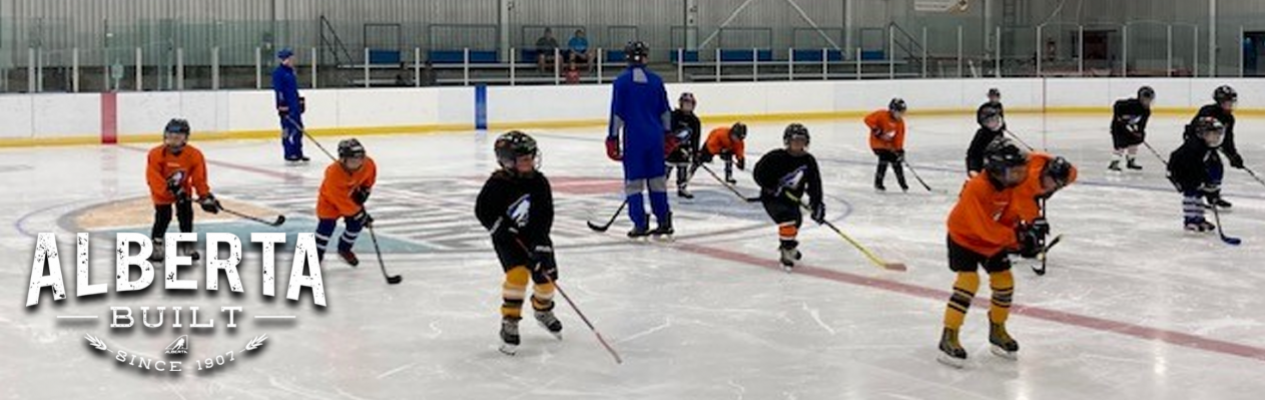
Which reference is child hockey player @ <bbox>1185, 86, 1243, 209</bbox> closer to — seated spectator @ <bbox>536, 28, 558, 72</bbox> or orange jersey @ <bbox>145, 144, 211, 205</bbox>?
orange jersey @ <bbox>145, 144, 211, 205</bbox>

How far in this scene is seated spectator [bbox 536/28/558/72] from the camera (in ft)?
76.2

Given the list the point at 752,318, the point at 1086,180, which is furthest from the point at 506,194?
the point at 1086,180

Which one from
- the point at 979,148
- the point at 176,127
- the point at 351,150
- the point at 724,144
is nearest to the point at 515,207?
the point at 351,150

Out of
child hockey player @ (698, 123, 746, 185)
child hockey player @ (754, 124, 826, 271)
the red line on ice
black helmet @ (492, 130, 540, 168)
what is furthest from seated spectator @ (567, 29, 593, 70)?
black helmet @ (492, 130, 540, 168)

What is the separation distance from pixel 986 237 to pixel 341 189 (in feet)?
10.8

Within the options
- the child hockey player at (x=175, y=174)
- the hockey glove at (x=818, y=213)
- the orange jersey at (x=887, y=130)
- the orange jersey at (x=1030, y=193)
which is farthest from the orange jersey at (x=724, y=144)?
the orange jersey at (x=1030, y=193)

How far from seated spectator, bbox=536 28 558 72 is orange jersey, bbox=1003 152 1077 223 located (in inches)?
685

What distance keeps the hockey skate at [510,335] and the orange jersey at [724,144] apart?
5.66m

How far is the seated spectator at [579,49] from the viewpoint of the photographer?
2320 centimetres

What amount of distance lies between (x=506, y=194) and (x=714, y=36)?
21847 mm

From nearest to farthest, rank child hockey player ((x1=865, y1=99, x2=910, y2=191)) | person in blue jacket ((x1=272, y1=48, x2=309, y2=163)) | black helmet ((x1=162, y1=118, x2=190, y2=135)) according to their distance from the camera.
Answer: black helmet ((x1=162, y1=118, x2=190, y2=135)) < child hockey player ((x1=865, y1=99, x2=910, y2=191)) < person in blue jacket ((x1=272, y1=48, x2=309, y2=163))

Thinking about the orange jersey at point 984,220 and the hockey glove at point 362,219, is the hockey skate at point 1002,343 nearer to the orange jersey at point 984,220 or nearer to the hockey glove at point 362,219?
the orange jersey at point 984,220

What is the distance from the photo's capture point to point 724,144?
11.1 m

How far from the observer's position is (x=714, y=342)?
5754 millimetres
